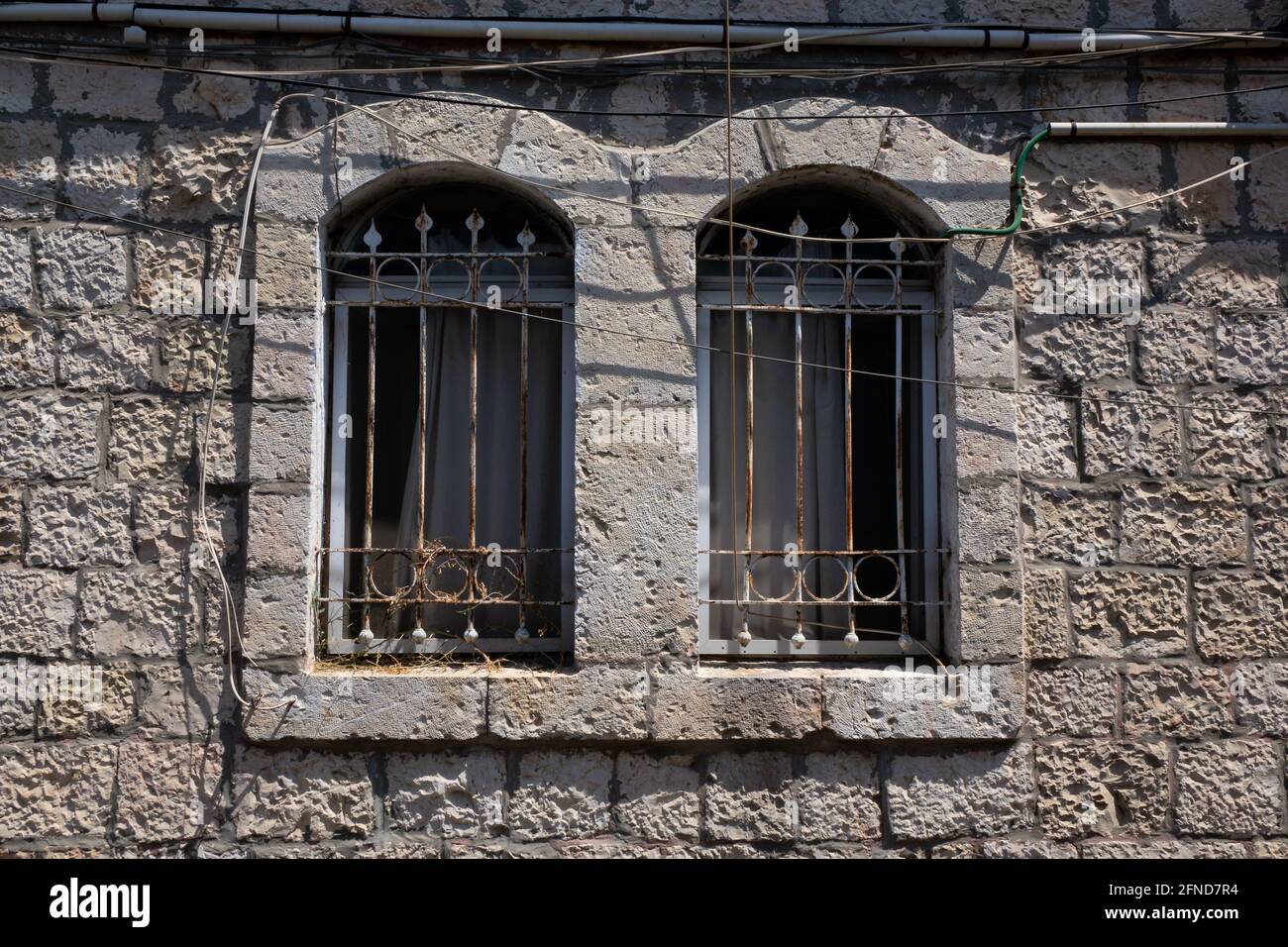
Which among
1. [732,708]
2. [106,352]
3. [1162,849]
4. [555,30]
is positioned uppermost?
[555,30]

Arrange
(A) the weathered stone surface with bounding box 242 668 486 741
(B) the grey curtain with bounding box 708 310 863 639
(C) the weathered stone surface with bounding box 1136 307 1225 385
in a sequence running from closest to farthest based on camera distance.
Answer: (A) the weathered stone surface with bounding box 242 668 486 741, (C) the weathered stone surface with bounding box 1136 307 1225 385, (B) the grey curtain with bounding box 708 310 863 639

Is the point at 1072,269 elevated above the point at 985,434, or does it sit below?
above

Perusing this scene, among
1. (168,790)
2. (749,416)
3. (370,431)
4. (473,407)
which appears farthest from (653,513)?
(168,790)

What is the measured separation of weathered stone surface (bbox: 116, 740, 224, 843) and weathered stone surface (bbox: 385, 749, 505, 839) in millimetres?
611

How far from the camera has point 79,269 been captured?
3.44 meters

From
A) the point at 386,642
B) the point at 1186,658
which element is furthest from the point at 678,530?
the point at 1186,658

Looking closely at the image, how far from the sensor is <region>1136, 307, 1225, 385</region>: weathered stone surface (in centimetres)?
348

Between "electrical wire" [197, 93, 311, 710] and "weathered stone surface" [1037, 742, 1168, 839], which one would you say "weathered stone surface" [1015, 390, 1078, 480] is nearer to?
"weathered stone surface" [1037, 742, 1168, 839]

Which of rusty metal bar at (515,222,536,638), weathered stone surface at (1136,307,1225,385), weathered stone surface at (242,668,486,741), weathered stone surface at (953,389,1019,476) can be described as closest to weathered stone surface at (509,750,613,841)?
weathered stone surface at (242,668,486,741)

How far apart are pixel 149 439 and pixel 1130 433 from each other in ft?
11.4

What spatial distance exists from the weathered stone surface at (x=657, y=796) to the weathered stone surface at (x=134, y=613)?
5.24 ft

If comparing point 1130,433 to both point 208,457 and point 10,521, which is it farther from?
point 10,521

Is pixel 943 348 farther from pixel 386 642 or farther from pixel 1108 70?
pixel 386 642

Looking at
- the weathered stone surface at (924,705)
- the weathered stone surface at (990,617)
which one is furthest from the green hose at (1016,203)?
the weathered stone surface at (924,705)
